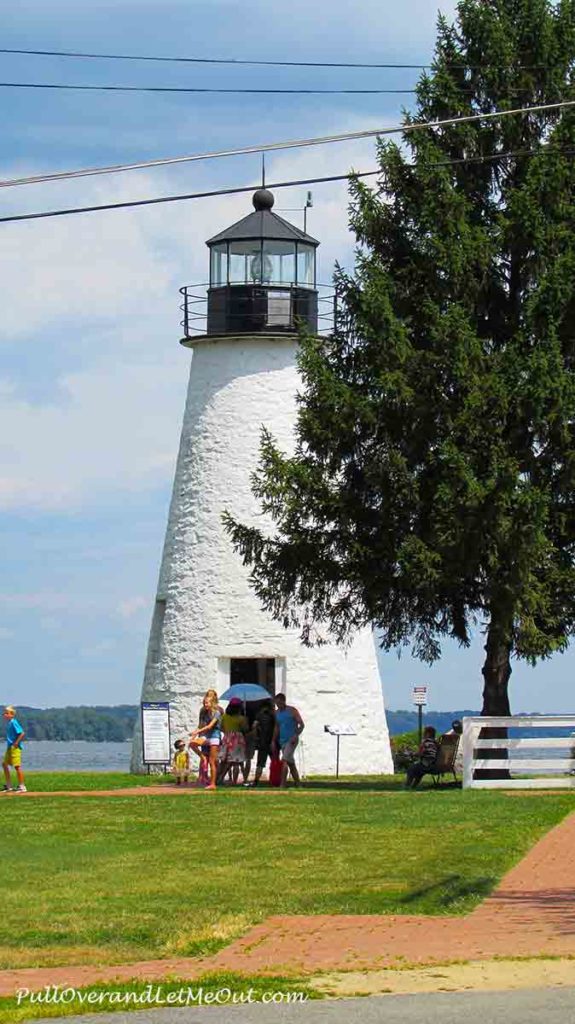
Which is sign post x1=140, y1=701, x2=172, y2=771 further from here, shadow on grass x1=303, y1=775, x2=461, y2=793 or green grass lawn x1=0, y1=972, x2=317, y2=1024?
green grass lawn x1=0, y1=972, x2=317, y2=1024

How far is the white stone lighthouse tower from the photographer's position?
115 ft

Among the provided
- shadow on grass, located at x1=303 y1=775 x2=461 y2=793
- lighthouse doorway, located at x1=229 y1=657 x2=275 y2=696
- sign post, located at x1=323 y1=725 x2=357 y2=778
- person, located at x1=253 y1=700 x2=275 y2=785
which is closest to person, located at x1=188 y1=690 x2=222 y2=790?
person, located at x1=253 y1=700 x2=275 y2=785

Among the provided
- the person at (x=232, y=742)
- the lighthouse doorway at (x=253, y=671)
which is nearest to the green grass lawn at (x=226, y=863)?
the person at (x=232, y=742)

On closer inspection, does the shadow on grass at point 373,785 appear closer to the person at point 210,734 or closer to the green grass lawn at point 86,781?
the person at point 210,734

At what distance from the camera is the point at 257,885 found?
15188 millimetres

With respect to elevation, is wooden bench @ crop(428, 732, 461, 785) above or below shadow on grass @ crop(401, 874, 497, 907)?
above

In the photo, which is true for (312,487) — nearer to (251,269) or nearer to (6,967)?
(251,269)

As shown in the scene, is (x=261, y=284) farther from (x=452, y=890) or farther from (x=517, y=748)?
(x=452, y=890)

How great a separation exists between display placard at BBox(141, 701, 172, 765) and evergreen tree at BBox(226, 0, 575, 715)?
203 inches

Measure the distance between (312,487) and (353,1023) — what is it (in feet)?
63.7

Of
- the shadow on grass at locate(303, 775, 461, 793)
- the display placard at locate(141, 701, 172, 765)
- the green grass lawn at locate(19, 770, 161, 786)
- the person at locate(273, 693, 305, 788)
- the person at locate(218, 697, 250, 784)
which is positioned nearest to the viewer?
the shadow on grass at locate(303, 775, 461, 793)

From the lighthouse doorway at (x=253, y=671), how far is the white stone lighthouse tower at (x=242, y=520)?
0.22 feet

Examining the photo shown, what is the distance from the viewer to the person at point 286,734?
93.4 ft

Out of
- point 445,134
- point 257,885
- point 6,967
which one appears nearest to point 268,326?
point 445,134
